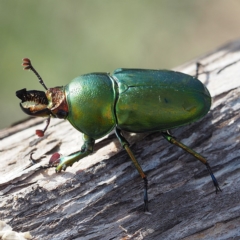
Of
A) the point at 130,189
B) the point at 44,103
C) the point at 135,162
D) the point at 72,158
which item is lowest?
the point at 130,189

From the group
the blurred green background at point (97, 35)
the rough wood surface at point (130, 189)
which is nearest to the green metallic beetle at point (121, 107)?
the rough wood surface at point (130, 189)

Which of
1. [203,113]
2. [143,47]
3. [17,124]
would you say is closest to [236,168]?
[203,113]

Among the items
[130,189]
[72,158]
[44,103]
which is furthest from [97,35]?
[130,189]

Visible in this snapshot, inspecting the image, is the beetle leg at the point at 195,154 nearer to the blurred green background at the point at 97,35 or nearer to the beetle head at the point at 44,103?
the beetle head at the point at 44,103

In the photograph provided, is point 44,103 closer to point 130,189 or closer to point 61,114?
point 61,114

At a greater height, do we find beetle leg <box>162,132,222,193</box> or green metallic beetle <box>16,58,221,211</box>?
green metallic beetle <box>16,58,221,211</box>

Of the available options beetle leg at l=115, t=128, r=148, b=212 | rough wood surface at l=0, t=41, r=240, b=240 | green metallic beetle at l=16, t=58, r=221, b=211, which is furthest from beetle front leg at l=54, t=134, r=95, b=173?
beetle leg at l=115, t=128, r=148, b=212

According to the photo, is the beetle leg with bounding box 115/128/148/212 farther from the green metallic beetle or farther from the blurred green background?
the blurred green background
